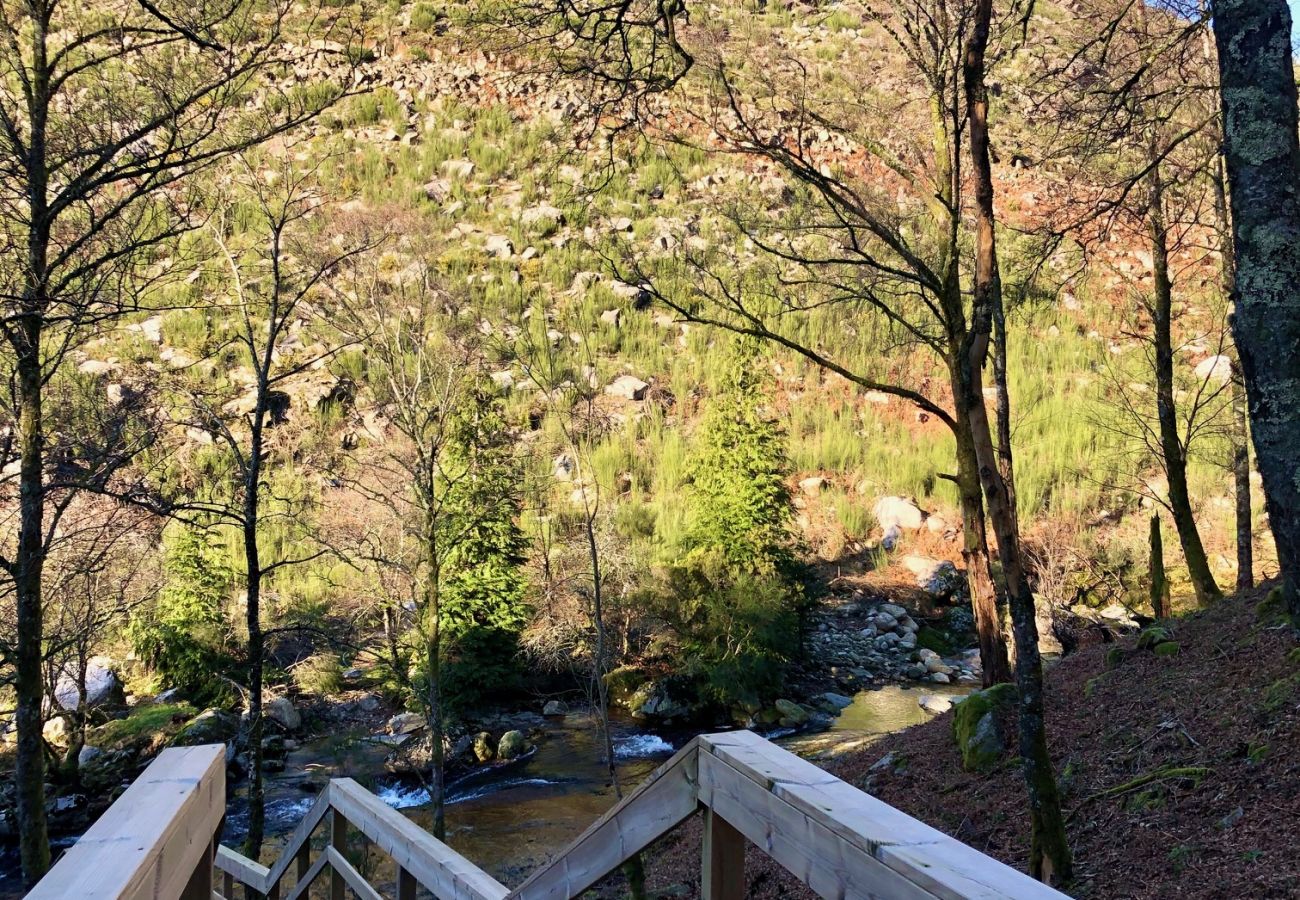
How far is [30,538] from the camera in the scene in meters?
6.05

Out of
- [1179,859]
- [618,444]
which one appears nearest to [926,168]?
[1179,859]

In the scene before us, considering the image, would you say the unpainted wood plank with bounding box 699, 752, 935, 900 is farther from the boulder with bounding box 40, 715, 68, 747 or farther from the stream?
the boulder with bounding box 40, 715, 68, 747

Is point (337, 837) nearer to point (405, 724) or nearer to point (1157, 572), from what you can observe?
point (1157, 572)

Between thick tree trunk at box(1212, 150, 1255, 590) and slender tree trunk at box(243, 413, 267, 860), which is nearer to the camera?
slender tree trunk at box(243, 413, 267, 860)

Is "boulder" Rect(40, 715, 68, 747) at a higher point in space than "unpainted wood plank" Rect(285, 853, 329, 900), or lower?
lower

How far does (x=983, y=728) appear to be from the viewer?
7.45m

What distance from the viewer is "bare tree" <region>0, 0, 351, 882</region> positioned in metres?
5.79

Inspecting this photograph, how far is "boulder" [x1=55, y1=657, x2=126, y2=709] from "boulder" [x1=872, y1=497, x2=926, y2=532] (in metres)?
20.4

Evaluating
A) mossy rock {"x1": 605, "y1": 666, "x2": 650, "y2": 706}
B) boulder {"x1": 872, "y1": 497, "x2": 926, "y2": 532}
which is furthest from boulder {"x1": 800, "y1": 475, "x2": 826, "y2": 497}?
mossy rock {"x1": 605, "y1": 666, "x2": 650, "y2": 706}

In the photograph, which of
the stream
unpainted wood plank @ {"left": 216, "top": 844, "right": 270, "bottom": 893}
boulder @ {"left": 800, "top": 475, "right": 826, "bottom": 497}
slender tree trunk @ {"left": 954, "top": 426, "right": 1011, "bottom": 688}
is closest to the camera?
unpainted wood plank @ {"left": 216, "top": 844, "right": 270, "bottom": 893}

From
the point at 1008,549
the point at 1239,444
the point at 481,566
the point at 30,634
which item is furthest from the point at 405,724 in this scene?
the point at 1008,549

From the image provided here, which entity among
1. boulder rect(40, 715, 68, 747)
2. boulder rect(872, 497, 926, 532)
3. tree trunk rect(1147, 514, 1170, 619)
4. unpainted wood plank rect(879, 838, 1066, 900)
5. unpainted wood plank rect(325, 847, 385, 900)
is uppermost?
unpainted wood plank rect(879, 838, 1066, 900)

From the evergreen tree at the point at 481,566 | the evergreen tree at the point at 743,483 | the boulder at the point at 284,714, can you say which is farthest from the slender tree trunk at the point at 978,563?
the boulder at the point at 284,714

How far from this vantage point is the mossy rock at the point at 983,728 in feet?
23.8
